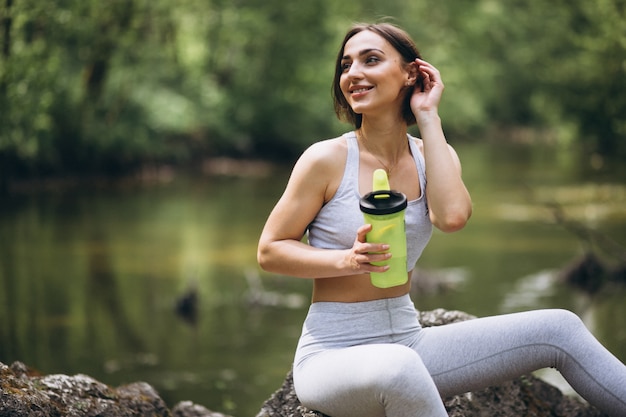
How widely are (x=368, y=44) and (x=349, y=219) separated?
528 mm

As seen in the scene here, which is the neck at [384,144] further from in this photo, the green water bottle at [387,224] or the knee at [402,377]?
the knee at [402,377]

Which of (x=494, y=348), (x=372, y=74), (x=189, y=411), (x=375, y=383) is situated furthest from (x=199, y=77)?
(x=375, y=383)

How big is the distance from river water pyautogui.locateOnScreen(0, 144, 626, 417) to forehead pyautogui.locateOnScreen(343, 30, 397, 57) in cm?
423

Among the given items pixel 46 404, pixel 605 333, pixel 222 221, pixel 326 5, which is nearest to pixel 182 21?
pixel 326 5

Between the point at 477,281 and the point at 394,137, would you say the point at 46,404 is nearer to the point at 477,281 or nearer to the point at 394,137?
the point at 394,137

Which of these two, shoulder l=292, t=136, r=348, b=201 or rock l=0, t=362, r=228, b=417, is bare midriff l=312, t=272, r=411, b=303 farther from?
rock l=0, t=362, r=228, b=417

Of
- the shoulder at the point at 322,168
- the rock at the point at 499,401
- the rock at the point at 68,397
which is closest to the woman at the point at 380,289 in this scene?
the shoulder at the point at 322,168

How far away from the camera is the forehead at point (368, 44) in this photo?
9.41 feet

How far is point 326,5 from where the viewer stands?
34.6 meters

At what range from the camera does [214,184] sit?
2694 cm

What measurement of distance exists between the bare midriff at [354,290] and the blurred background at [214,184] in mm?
1056

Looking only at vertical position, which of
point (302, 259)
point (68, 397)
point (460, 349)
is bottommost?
point (68, 397)

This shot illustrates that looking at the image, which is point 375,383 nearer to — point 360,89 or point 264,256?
point 264,256

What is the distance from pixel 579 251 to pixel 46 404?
42.3ft
